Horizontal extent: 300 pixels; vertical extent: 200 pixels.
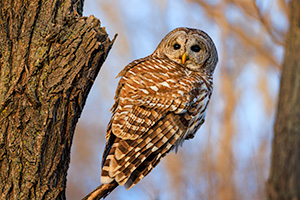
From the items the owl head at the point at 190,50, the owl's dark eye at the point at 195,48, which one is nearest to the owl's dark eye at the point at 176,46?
the owl head at the point at 190,50

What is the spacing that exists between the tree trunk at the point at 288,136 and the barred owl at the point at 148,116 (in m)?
1.94

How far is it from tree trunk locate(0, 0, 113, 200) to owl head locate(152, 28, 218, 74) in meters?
1.56

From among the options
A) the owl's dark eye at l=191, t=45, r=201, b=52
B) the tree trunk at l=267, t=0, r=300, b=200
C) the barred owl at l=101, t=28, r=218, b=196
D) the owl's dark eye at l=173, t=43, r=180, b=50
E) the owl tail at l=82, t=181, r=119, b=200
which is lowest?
the tree trunk at l=267, t=0, r=300, b=200

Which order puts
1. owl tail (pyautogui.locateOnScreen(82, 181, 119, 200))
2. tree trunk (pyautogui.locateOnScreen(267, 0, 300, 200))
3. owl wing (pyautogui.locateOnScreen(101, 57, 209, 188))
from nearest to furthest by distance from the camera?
1. tree trunk (pyautogui.locateOnScreen(267, 0, 300, 200))
2. owl tail (pyautogui.locateOnScreen(82, 181, 119, 200))
3. owl wing (pyautogui.locateOnScreen(101, 57, 209, 188))

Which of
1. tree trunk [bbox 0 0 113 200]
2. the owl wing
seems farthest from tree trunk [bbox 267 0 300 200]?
the owl wing

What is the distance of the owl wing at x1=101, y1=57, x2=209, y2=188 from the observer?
327cm

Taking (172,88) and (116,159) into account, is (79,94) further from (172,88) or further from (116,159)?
(172,88)

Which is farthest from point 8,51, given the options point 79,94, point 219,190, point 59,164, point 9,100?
point 219,190

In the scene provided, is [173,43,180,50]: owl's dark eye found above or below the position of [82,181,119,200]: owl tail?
above

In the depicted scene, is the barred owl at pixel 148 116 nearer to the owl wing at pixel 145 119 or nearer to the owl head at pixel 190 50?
the owl wing at pixel 145 119

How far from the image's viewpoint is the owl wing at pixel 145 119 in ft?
10.7

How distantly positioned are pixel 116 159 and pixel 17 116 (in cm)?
89

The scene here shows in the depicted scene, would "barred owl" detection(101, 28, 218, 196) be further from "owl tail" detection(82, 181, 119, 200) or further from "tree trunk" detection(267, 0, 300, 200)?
"tree trunk" detection(267, 0, 300, 200)

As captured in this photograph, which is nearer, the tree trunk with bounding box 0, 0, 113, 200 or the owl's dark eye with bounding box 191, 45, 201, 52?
the tree trunk with bounding box 0, 0, 113, 200
